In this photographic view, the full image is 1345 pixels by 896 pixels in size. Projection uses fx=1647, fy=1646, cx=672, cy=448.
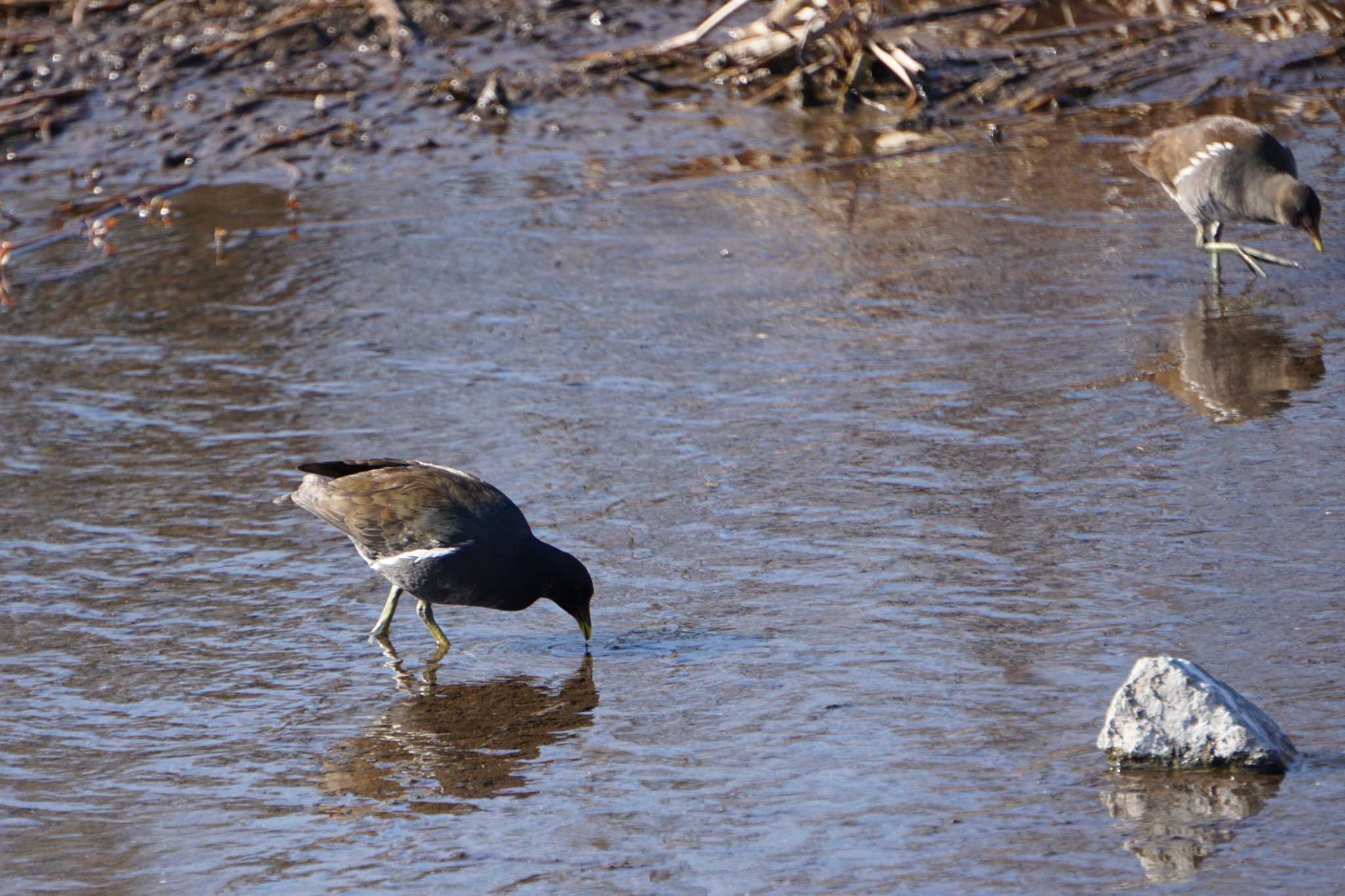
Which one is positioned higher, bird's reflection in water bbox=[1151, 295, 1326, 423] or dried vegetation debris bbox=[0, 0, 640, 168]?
bird's reflection in water bbox=[1151, 295, 1326, 423]

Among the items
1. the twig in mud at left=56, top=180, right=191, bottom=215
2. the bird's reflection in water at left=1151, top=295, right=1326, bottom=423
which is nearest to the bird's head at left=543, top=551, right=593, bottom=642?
the bird's reflection in water at left=1151, top=295, right=1326, bottom=423

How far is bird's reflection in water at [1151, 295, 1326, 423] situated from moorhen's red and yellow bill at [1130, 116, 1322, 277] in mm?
669

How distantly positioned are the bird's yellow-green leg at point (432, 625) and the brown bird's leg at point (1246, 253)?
4.79 m

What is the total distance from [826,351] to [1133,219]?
2588 mm

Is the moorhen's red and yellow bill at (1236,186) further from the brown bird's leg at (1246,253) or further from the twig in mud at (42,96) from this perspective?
Answer: the twig in mud at (42,96)

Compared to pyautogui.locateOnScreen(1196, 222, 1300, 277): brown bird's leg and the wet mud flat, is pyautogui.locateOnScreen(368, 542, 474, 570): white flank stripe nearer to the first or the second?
the wet mud flat

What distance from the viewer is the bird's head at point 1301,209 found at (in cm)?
838

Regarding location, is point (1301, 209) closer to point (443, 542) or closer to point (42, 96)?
point (443, 542)

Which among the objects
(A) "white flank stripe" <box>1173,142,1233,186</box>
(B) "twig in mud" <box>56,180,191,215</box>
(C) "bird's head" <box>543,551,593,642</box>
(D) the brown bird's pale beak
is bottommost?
(B) "twig in mud" <box>56,180,191,215</box>

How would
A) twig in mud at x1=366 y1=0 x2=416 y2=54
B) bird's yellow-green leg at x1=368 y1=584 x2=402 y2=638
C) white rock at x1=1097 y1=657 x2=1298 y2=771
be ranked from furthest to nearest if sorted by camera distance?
twig in mud at x1=366 y1=0 x2=416 y2=54
bird's yellow-green leg at x1=368 y1=584 x2=402 y2=638
white rock at x1=1097 y1=657 x2=1298 y2=771

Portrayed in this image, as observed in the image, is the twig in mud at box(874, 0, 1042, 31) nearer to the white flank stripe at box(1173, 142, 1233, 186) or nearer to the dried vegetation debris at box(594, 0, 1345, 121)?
the dried vegetation debris at box(594, 0, 1345, 121)

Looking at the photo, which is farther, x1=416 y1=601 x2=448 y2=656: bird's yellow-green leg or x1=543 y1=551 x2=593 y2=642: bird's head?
x1=416 y1=601 x2=448 y2=656: bird's yellow-green leg

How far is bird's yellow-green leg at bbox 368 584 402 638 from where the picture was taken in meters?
5.94

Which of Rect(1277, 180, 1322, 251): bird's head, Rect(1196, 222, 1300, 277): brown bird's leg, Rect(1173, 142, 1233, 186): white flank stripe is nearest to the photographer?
Rect(1277, 180, 1322, 251): bird's head
